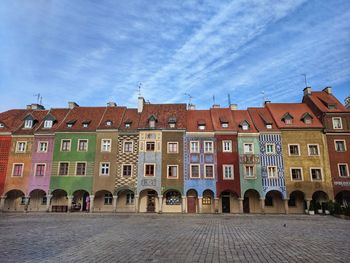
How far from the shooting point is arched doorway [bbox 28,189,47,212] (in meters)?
32.6

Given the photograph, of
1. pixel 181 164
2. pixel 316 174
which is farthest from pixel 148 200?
pixel 316 174

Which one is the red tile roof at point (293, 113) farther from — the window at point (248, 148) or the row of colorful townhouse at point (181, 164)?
the window at point (248, 148)

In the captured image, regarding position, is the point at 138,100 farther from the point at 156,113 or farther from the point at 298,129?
the point at 298,129

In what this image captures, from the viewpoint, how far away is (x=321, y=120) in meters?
32.3

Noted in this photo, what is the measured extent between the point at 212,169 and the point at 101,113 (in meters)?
16.7

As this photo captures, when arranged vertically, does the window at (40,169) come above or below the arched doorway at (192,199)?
above

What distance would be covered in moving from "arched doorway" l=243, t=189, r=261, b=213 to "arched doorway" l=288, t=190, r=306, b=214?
12.0 feet

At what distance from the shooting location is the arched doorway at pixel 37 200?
32.6 meters

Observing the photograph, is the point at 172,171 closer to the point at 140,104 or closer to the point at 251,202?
the point at 251,202

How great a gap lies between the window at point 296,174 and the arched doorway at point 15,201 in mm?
32336

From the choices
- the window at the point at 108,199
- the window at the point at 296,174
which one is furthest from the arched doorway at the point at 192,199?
the window at the point at 296,174

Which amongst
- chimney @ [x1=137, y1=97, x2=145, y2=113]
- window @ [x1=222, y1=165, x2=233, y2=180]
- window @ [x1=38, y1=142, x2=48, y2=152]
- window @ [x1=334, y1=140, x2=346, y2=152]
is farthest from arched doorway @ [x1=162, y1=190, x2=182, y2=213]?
window @ [x1=334, y1=140, x2=346, y2=152]

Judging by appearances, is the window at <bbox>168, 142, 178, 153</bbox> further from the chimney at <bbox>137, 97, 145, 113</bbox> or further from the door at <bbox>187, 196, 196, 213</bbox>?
the chimney at <bbox>137, 97, 145, 113</bbox>

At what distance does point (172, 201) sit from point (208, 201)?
14.2 ft
